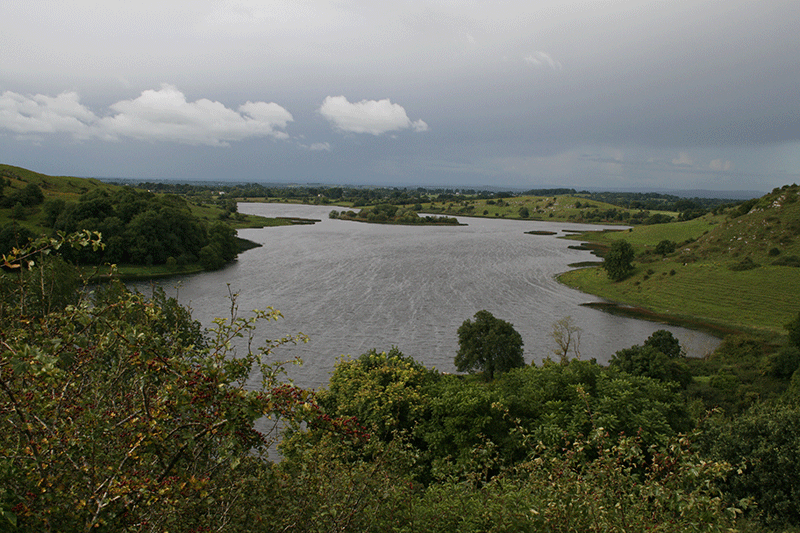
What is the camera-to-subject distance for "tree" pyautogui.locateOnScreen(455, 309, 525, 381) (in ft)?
92.0

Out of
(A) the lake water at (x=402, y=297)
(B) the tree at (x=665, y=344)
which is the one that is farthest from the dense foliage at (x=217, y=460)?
(B) the tree at (x=665, y=344)

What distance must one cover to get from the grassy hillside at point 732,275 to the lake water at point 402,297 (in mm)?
5687

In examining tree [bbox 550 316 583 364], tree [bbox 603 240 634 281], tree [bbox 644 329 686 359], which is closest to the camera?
tree [bbox 644 329 686 359]

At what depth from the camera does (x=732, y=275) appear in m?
54.2

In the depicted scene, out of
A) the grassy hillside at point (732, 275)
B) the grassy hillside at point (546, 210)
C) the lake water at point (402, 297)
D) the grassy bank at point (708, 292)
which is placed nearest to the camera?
the lake water at point (402, 297)

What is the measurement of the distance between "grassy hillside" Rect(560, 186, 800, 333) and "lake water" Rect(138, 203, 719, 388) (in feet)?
18.7

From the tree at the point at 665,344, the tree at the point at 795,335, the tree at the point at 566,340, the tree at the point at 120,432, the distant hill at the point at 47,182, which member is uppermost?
the distant hill at the point at 47,182

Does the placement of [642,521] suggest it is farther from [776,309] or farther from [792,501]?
[776,309]

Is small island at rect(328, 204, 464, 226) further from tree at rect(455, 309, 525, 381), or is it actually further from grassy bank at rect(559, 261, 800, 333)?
tree at rect(455, 309, 525, 381)

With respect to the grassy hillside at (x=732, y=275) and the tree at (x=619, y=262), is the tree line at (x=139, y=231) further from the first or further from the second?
the tree at (x=619, y=262)

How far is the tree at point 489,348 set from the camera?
2803 centimetres

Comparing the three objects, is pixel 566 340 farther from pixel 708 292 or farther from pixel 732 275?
pixel 732 275

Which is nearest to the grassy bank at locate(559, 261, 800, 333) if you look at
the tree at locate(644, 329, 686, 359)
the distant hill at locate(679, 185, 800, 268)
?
the distant hill at locate(679, 185, 800, 268)

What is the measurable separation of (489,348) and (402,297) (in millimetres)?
22339
